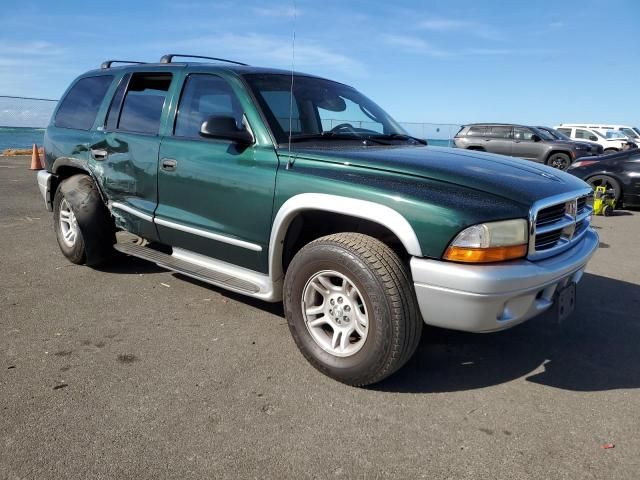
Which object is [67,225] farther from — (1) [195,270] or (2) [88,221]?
(1) [195,270]

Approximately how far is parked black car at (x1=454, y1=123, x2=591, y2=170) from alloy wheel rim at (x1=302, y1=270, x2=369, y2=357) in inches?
607

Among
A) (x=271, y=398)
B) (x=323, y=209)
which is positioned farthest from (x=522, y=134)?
(x=271, y=398)

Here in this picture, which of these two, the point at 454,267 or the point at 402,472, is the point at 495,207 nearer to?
the point at 454,267

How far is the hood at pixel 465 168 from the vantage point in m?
2.76

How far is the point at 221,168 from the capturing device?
343cm

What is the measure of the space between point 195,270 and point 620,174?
8.89 m

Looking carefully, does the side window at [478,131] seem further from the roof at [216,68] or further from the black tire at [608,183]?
the roof at [216,68]

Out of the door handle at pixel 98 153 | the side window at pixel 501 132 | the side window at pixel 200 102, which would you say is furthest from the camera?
the side window at pixel 501 132

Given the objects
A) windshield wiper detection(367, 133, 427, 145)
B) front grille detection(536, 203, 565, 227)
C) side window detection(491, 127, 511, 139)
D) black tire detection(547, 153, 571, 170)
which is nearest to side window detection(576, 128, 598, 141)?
side window detection(491, 127, 511, 139)

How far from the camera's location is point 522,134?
1755 cm

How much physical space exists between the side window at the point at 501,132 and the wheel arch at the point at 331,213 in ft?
52.8

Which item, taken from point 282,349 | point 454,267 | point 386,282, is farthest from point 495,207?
point 282,349

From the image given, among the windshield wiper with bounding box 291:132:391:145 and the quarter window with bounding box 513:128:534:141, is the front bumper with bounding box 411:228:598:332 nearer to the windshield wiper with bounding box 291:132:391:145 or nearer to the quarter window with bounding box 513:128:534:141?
the windshield wiper with bounding box 291:132:391:145

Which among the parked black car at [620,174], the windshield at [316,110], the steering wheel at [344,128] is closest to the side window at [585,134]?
the parked black car at [620,174]
